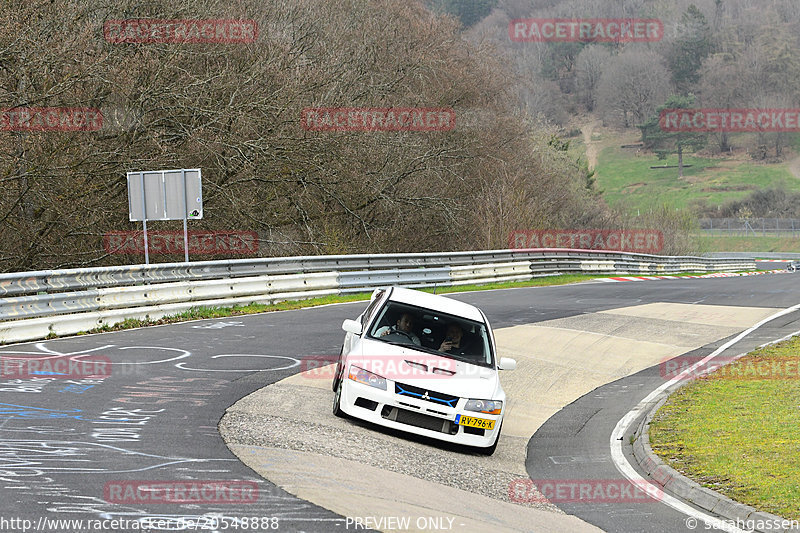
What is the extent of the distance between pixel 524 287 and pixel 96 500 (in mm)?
23934

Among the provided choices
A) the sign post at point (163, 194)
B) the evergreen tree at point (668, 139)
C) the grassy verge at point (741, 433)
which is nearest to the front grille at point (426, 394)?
the grassy verge at point (741, 433)

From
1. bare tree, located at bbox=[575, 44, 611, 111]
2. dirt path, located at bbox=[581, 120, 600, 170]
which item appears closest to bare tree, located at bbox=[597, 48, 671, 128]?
dirt path, located at bbox=[581, 120, 600, 170]

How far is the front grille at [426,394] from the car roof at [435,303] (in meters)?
1.64

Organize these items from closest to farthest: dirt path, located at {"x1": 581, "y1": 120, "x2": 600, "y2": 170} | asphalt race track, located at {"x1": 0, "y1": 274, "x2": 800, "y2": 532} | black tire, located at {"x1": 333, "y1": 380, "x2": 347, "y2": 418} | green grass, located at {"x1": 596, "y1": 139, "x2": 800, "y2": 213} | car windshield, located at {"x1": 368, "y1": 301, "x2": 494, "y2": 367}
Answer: asphalt race track, located at {"x1": 0, "y1": 274, "x2": 800, "y2": 532} → black tire, located at {"x1": 333, "y1": 380, "x2": 347, "y2": 418} → car windshield, located at {"x1": 368, "y1": 301, "x2": 494, "y2": 367} → green grass, located at {"x1": 596, "y1": 139, "x2": 800, "y2": 213} → dirt path, located at {"x1": 581, "y1": 120, "x2": 600, "y2": 170}

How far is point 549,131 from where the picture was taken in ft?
214

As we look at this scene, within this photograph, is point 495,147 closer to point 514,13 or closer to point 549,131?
point 549,131

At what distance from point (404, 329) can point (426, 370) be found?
3.52 ft

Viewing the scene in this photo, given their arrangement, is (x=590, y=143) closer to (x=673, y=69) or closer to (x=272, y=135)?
(x=673, y=69)

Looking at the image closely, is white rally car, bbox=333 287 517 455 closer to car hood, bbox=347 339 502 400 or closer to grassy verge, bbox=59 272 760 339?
car hood, bbox=347 339 502 400

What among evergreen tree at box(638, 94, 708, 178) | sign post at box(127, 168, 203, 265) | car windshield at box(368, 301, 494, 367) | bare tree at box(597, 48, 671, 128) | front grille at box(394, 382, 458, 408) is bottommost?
front grille at box(394, 382, 458, 408)

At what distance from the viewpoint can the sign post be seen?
18.9m

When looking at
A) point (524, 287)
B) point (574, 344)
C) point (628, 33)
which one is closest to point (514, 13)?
point (628, 33)

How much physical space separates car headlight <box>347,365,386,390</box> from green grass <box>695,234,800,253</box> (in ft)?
338

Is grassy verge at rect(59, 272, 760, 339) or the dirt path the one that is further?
the dirt path
